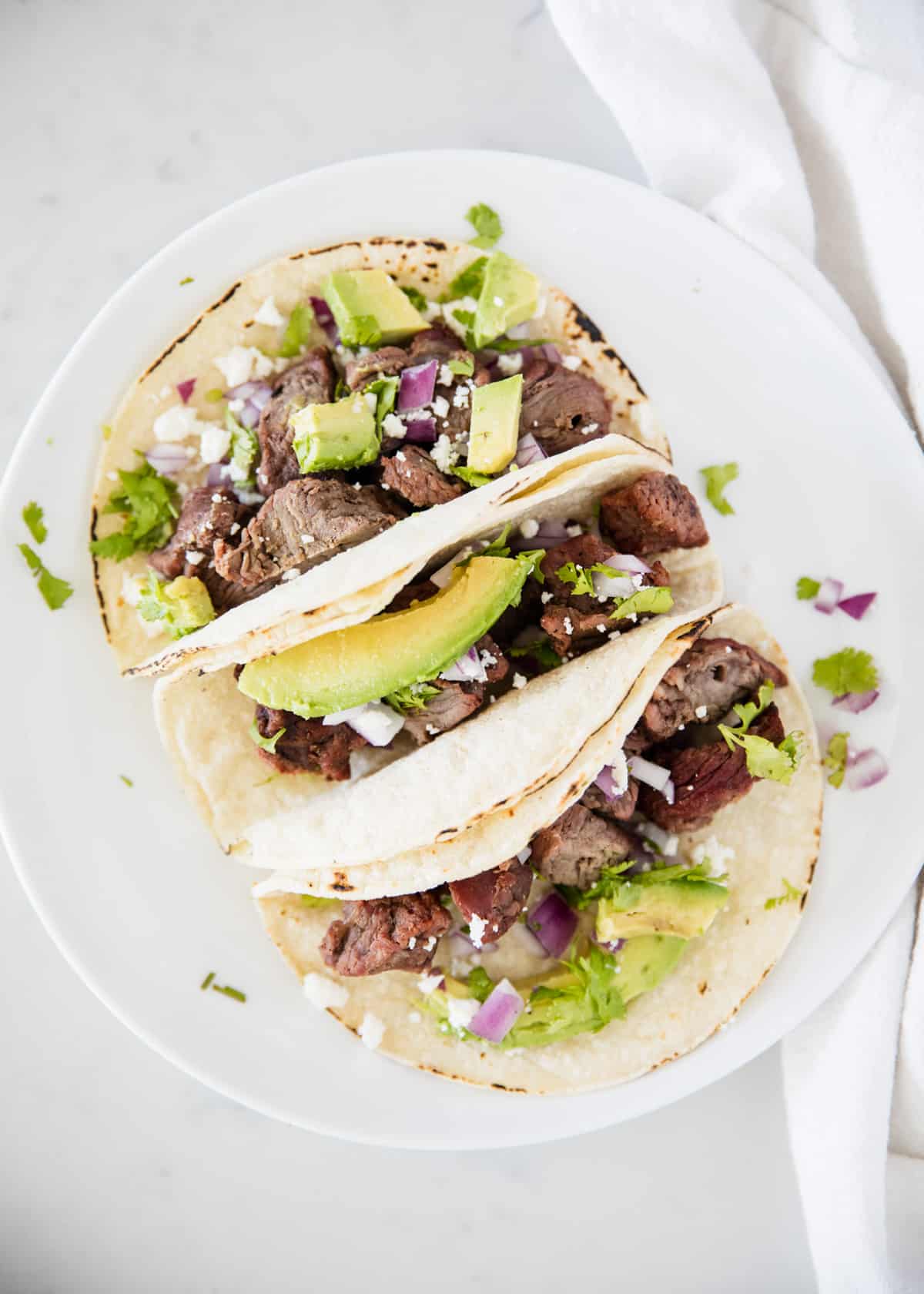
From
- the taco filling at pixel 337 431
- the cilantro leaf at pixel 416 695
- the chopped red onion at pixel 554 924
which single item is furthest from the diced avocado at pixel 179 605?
the chopped red onion at pixel 554 924

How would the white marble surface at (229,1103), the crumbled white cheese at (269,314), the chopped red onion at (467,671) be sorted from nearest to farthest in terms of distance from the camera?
1. the chopped red onion at (467,671)
2. the crumbled white cheese at (269,314)
3. the white marble surface at (229,1103)

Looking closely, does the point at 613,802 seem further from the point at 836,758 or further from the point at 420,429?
the point at 420,429

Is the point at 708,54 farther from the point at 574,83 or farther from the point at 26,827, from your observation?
the point at 26,827

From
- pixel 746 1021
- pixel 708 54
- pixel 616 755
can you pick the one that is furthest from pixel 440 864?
pixel 708 54

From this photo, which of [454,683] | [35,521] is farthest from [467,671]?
[35,521]

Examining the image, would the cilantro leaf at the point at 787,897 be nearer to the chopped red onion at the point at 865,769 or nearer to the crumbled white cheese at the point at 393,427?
the chopped red onion at the point at 865,769

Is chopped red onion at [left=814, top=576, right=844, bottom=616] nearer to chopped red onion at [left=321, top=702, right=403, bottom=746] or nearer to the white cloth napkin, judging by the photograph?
the white cloth napkin

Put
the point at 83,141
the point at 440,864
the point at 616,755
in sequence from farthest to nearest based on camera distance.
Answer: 1. the point at 83,141
2. the point at 616,755
3. the point at 440,864
